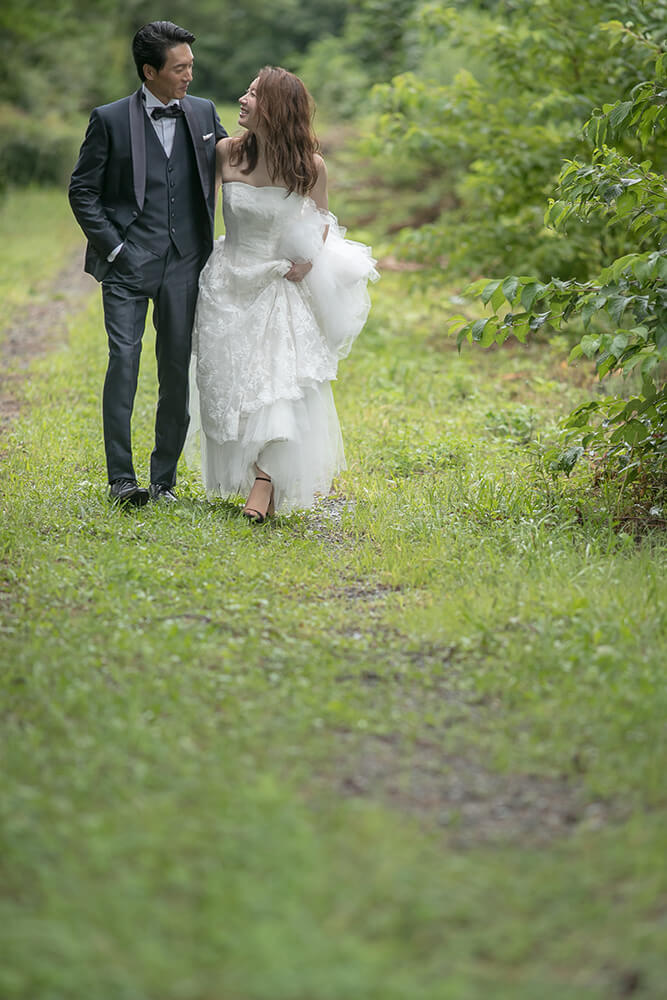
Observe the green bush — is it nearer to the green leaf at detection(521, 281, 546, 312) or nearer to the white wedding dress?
the white wedding dress

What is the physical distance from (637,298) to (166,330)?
244cm

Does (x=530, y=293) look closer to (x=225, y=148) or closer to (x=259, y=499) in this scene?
(x=259, y=499)

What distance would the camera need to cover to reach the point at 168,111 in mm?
5359

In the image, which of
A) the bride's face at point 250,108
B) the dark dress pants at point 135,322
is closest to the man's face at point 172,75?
the bride's face at point 250,108

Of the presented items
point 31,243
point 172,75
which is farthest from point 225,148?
point 31,243

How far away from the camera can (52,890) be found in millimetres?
2555

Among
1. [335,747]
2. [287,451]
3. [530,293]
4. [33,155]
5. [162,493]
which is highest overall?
[530,293]

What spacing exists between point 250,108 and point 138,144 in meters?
0.59

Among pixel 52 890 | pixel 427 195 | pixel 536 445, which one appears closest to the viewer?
pixel 52 890

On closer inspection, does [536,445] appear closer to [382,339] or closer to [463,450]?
[463,450]

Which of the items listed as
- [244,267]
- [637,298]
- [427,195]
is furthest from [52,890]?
[427,195]

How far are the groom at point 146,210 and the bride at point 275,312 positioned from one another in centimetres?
13

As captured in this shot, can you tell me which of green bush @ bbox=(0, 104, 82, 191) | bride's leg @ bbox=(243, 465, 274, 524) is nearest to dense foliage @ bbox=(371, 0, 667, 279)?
bride's leg @ bbox=(243, 465, 274, 524)

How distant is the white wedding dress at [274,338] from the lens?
5395 millimetres
